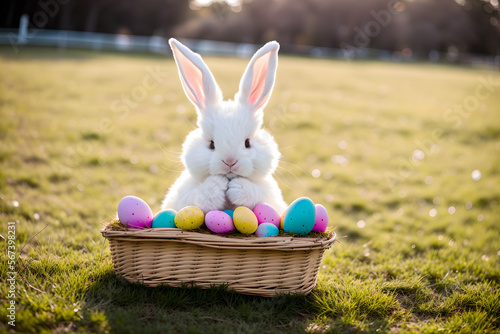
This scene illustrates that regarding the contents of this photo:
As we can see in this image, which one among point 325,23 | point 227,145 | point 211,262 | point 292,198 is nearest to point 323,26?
point 325,23

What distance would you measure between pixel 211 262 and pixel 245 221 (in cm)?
31

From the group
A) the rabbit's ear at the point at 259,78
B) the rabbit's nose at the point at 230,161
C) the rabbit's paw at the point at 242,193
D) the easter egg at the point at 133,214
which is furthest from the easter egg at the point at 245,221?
the rabbit's ear at the point at 259,78

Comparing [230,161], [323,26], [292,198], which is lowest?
[292,198]

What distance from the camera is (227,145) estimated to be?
2.36m

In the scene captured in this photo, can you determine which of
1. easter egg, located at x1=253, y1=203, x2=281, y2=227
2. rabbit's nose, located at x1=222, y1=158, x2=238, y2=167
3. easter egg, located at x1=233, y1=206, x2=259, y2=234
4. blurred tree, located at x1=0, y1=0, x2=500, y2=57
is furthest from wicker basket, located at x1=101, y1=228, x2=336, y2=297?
blurred tree, located at x1=0, y1=0, x2=500, y2=57

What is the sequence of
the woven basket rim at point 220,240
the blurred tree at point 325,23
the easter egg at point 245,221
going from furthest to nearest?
the blurred tree at point 325,23 → the easter egg at point 245,221 → the woven basket rim at point 220,240

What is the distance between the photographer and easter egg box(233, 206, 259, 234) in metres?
2.21

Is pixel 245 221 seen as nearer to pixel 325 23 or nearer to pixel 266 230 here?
pixel 266 230

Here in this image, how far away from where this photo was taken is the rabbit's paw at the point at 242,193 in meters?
2.37

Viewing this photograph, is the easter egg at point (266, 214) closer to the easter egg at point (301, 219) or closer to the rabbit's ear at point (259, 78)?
the easter egg at point (301, 219)

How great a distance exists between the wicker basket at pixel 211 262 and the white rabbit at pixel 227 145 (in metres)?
0.31

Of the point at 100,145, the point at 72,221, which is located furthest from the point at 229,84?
the point at 72,221

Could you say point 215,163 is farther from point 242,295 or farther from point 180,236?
point 242,295

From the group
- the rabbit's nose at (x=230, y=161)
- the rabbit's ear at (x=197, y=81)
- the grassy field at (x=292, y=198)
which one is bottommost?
the grassy field at (x=292, y=198)
